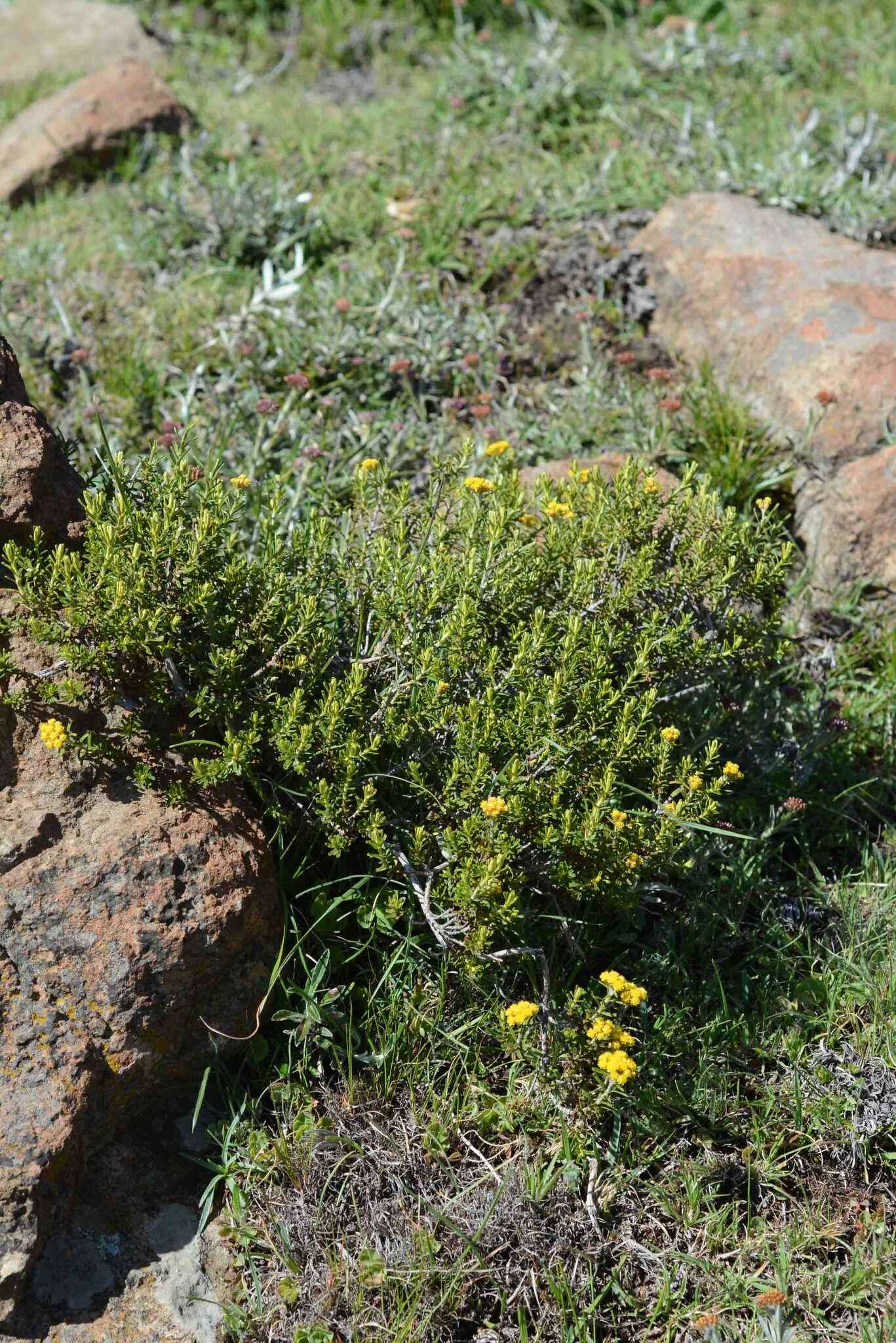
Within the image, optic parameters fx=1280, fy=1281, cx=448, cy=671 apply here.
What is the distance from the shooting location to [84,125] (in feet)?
21.0

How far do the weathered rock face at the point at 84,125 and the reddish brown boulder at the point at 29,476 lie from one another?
3689 mm

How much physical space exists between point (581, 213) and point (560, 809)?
3707 millimetres

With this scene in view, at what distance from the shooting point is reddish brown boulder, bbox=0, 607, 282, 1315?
2652mm

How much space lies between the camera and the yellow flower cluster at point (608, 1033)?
277 cm

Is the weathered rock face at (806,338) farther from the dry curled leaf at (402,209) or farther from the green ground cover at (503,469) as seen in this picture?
the dry curled leaf at (402,209)

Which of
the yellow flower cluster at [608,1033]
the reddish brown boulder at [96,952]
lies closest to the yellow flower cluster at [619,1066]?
the yellow flower cluster at [608,1033]

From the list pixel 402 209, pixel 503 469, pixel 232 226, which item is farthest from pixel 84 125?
pixel 503 469

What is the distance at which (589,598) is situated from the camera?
325 centimetres

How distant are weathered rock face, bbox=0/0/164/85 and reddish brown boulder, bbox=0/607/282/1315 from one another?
235 inches

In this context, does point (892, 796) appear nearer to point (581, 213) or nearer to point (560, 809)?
point (560, 809)

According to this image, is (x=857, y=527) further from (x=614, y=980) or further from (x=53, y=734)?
(x=53, y=734)

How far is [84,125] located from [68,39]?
74.0 inches

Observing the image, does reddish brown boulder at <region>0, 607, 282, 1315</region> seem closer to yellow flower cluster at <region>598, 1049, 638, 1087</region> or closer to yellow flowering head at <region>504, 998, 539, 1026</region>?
yellow flowering head at <region>504, 998, 539, 1026</region>

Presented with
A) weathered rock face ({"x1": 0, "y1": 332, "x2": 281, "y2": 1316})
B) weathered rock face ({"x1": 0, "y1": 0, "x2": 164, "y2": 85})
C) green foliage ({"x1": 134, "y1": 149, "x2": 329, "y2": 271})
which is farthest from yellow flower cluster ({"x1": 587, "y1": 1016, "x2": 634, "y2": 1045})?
weathered rock face ({"x1": 0, "y1": 0, "x2": 164, "y2": 85})
